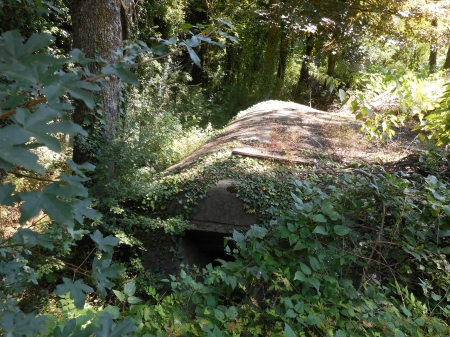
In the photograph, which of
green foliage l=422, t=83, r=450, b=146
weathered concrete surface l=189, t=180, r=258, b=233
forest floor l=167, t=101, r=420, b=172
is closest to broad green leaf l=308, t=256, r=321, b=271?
green foliage l=422, t=83, r=450, b=146

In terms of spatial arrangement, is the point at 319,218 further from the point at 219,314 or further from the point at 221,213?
the point at 221,213

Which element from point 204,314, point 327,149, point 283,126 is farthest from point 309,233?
point 283,126

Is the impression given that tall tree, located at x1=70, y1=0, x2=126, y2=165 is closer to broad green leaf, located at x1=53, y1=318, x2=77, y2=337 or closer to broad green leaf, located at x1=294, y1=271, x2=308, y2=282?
broad green leaf, located at x1=294, y1=271, x2=308, y2=282

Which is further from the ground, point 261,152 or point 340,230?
point 340,230

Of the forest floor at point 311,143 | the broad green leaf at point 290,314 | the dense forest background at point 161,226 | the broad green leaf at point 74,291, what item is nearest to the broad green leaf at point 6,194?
the dense forest background at point 161,226

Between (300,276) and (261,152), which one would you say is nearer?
(300,276)

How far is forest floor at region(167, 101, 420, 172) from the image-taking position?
5367 mm

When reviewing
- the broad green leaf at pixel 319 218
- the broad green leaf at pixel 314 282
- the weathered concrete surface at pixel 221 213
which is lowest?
the weathered concrete surface at pixel 221 213

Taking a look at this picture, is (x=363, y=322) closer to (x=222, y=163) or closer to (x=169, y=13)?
(x=222, y=163)

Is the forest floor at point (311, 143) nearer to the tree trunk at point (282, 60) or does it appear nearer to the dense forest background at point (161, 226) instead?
the dense forest background at point (161, 226)

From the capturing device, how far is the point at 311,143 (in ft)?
20.2

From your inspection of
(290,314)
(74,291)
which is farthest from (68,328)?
(290,314)

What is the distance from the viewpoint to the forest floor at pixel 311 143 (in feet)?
17.6

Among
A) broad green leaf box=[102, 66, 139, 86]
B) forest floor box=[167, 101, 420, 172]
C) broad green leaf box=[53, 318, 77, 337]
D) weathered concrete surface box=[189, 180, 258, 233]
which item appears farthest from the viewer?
forest floor box=[167, 101, 420, 172]
